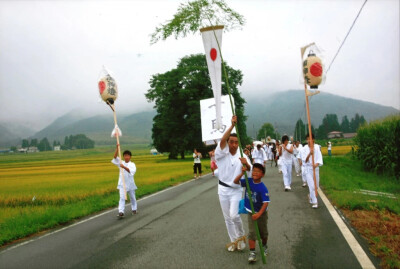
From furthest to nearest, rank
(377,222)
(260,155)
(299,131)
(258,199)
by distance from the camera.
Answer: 1. (299,131)
2. (260,155)
3. (377,222)
4. (258,199)

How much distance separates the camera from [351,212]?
25.7 feet

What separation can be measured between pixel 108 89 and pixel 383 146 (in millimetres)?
15029

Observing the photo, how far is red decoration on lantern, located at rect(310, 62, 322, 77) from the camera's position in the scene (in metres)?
8.27

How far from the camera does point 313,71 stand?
326 inches

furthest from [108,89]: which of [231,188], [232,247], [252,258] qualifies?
[252,258]

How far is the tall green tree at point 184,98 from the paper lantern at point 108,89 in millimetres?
37964

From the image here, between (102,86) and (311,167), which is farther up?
(102,86)

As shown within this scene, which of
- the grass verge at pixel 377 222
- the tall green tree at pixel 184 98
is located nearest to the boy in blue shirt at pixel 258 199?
the grass verge at pixel 377 222

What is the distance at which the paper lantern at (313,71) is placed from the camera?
827cm

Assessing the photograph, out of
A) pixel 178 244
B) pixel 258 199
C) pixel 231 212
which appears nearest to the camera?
pixel 258 199

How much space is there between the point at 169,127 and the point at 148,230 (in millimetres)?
45927

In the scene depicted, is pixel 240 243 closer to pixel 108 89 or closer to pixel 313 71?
pixel 313 71

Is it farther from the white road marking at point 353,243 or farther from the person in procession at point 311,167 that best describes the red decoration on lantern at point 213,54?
the person in procession at point 311,167

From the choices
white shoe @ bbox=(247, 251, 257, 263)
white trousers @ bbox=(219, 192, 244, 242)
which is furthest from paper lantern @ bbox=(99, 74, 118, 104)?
white shoe @ bbox=(247, 251, 257, 263)
